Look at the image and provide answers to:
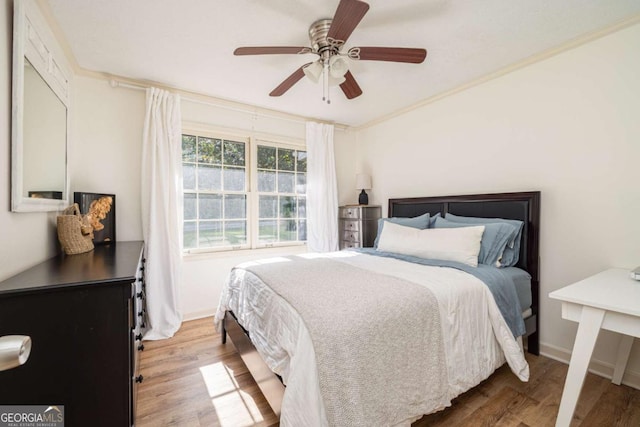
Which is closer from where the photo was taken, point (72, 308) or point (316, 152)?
point (72, 308)

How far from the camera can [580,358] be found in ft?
4.36

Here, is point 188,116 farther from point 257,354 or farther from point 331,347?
point 331,347

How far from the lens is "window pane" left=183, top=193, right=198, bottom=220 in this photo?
10.1 feet

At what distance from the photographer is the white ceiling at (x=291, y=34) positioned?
1.72m

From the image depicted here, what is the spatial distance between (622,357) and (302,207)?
330 cm

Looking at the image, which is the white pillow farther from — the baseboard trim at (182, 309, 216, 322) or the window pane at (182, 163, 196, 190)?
the window pane at (182, 163, 196, 190)

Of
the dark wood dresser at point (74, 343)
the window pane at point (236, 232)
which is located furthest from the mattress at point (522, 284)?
the window pane at point (236, 232)

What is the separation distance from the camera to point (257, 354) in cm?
165

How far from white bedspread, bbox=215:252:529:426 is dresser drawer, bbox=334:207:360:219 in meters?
1.81

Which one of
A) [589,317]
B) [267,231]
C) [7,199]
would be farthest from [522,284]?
[7,199]

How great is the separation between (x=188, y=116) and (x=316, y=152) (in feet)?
5.38

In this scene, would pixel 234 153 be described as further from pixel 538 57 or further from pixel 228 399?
pixel 538 57

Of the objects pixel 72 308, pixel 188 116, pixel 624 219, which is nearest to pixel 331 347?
pixel 72 308

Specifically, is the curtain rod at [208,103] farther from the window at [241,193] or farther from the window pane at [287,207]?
the window pane at [287,207]
